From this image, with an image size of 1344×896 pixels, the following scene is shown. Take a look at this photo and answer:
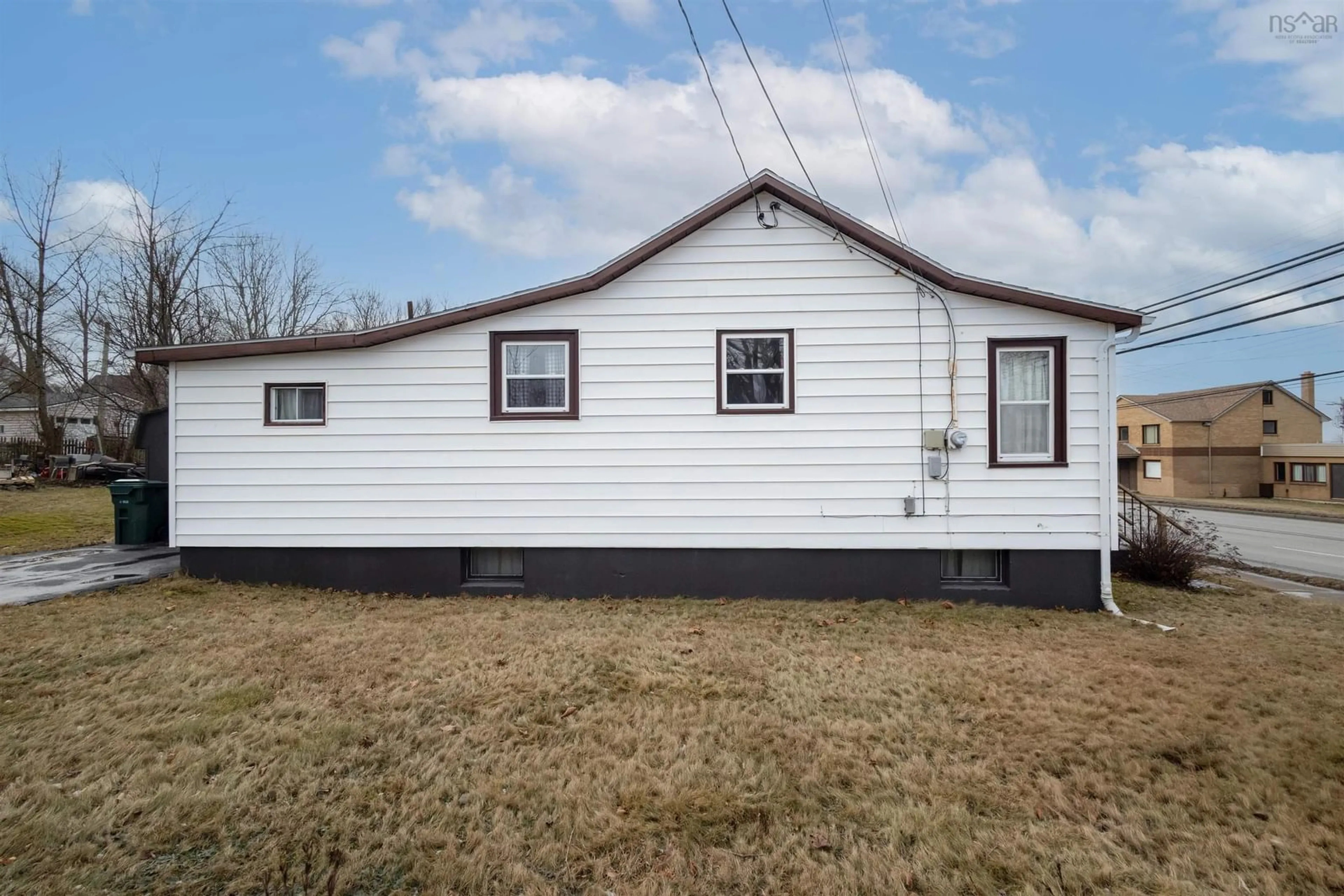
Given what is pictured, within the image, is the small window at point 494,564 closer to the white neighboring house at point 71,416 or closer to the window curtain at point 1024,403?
the window curtain at point 1024,403

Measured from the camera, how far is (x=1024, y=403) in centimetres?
789

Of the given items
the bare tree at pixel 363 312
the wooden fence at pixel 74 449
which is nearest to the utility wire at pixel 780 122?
the bare tree at pixel 363 312

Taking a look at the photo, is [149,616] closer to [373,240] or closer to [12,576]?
[12,576]

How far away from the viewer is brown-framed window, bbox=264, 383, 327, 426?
27.1ft

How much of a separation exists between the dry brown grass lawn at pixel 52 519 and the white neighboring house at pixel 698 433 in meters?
6.20

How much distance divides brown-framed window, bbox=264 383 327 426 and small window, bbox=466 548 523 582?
2654 mm

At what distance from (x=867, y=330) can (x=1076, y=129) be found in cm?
1012

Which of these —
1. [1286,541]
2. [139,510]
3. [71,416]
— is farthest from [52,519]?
[71,416]

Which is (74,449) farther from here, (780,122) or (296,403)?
(780,122)

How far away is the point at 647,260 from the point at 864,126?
351 centimetres

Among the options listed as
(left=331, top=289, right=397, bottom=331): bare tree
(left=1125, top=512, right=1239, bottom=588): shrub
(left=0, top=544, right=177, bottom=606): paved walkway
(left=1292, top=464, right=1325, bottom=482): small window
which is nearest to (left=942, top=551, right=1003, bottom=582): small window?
(left=1125, top=512, right=1239, bottom=588): shrub

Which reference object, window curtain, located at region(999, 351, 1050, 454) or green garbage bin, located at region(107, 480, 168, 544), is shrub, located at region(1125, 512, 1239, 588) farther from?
green garbage bin, located at region(107, 480, 168, 544)

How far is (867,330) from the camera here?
7.94 m

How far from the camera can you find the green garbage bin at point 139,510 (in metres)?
11.2
